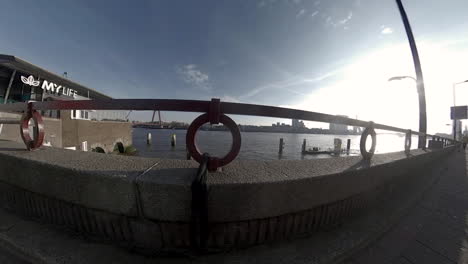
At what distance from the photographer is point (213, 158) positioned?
4.51 ft

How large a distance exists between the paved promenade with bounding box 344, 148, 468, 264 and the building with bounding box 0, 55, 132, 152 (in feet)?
49.9

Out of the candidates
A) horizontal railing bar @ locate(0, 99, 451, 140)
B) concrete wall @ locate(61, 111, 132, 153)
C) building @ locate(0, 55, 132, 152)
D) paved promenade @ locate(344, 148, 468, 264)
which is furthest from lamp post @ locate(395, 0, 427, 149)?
concrete wall @ locate(61, 111, 132, 153)

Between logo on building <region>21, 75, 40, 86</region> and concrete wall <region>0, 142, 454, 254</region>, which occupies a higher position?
logo on building <region>21, 75, 40, 86</region>

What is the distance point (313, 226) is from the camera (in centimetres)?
159

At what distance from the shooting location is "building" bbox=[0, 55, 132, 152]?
40.5 feet

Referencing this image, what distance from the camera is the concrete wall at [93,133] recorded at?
1271 centimetres

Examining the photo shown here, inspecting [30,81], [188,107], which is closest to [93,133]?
[30,81]

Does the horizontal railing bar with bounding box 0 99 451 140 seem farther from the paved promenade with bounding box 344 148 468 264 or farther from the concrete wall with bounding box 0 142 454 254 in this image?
the paved promenade with bounding box 344 148 468 264

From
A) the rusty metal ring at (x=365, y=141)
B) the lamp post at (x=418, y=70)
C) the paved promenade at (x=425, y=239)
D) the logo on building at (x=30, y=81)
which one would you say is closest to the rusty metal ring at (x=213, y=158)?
the paved promenade at (x=425, y=239)

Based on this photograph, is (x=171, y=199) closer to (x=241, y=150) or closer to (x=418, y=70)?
(x=418, y=70)

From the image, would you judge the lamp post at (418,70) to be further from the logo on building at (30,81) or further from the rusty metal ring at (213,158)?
the logo on building at (30,81)

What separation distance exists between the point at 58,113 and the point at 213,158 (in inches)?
728

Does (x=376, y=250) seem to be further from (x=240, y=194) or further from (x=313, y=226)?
(x=240, y=194)

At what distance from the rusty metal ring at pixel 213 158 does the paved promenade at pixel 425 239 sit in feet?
4.13
